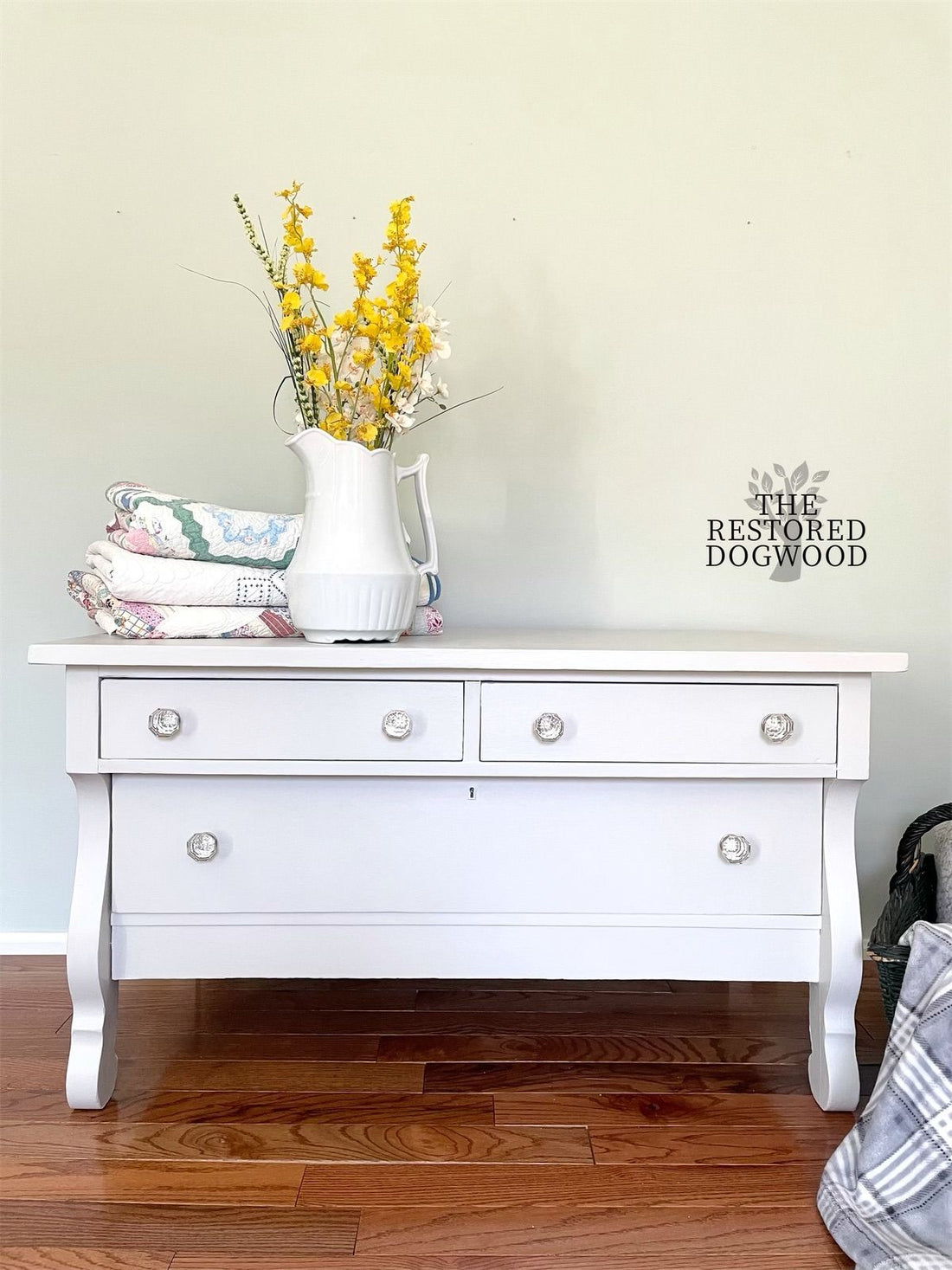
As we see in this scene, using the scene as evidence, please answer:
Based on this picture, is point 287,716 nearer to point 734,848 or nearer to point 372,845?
point 372,845

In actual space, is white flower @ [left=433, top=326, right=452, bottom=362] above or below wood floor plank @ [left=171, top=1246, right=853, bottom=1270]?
above

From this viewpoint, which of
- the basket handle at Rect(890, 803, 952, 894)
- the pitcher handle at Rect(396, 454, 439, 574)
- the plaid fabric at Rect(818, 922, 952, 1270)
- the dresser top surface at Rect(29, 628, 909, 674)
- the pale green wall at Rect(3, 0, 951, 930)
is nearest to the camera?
the plaid fabric at Rect(818, 922, 952, 1270)

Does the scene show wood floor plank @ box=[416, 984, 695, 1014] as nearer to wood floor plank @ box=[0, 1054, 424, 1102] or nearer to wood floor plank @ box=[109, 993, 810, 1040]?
wood floor plank @ box=[109, 993, 810, 1040]

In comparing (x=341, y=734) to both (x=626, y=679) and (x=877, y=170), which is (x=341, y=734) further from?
(x=877, y=170)

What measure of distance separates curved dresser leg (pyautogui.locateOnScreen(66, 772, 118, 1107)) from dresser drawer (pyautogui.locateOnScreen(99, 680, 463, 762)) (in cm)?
9

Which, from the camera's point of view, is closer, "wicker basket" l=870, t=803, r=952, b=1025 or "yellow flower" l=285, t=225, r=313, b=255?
"yellow flower" l=285, t=225, r=313, b=255

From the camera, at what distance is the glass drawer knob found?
Result: 1333 mm

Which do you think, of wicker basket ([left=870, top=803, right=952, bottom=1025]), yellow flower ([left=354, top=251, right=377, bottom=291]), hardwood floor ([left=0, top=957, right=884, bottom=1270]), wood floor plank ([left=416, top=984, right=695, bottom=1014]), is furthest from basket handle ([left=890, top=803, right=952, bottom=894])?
yellow flower ([left=354, top=251, right=377, bottom=291])

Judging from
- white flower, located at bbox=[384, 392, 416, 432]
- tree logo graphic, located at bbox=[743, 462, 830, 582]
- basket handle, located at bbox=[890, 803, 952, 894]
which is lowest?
basket handle, located at bbox=[890, 803, 952, 894]

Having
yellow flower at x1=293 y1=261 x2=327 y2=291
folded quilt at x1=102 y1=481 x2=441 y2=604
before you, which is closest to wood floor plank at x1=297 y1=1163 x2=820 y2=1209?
folded quilt at x1=102 y1=481 x2=441 y2=604

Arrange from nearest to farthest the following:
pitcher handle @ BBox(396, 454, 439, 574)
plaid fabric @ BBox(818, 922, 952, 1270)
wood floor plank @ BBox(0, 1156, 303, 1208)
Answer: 1. plaid fabric @ BBox(818, 922, 952, 1270)
2. wood floor plank @ BBox(0, 1156, 303, 1208)
3. pitcher handle @ BBox(396, 454, 439, 574)

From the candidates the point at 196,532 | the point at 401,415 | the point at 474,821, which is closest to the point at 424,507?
the point at 401,415

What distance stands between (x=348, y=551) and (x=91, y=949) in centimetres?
66

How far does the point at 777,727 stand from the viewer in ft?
4.31
